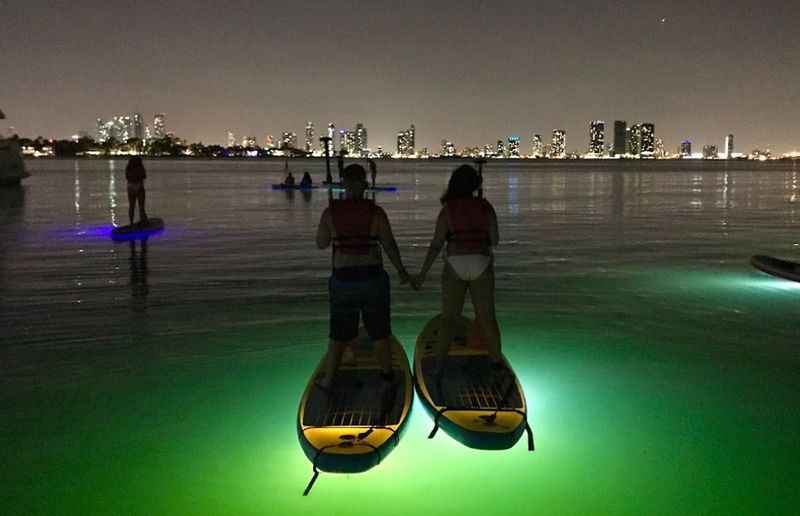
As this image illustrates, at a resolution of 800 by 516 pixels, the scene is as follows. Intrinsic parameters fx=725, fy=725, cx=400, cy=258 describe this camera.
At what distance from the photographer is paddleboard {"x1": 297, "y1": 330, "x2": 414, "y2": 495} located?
5719 mm

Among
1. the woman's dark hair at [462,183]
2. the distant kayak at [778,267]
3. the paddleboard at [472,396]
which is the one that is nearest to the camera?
the paddleboard at [472,396]

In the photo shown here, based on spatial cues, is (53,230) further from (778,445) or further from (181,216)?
(778,445)

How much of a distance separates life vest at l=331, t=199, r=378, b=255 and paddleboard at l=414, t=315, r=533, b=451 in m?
1.62

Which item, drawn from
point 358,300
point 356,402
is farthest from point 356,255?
point 356,402

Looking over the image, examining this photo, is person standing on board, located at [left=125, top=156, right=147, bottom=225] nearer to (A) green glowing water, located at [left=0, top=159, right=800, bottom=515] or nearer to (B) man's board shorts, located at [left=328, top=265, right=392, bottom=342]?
(A) green glowing water, located at [left=0, top=159, right=800, bottom=515]

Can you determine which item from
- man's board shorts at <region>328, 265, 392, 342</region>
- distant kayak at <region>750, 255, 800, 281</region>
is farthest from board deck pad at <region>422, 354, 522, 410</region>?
distant kayak at <region>750, 255, 800, 281</region>

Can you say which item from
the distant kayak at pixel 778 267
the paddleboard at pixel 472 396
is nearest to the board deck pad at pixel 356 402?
the paddleboard at pixel 472 396

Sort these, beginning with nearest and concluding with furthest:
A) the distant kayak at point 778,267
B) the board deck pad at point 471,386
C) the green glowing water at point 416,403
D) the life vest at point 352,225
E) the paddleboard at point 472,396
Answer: the green glowing water at point 416,403 < the paddleboard at point 472,396 < the life vest at point 352,225 < the board deck pad at point 471,386 < the distant kayak at point 778,267

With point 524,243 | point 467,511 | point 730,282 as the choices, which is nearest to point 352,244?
point 467,511

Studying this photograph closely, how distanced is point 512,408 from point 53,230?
2173 centimetres

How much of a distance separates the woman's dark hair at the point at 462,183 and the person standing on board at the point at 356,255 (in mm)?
776

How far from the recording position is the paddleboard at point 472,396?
617 cm

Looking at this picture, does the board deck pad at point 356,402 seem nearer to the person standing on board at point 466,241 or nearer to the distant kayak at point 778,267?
the person standing on board at point 466,241

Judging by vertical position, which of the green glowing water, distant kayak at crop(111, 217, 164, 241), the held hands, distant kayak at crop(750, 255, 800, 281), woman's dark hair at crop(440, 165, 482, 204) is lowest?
the green glowing water
